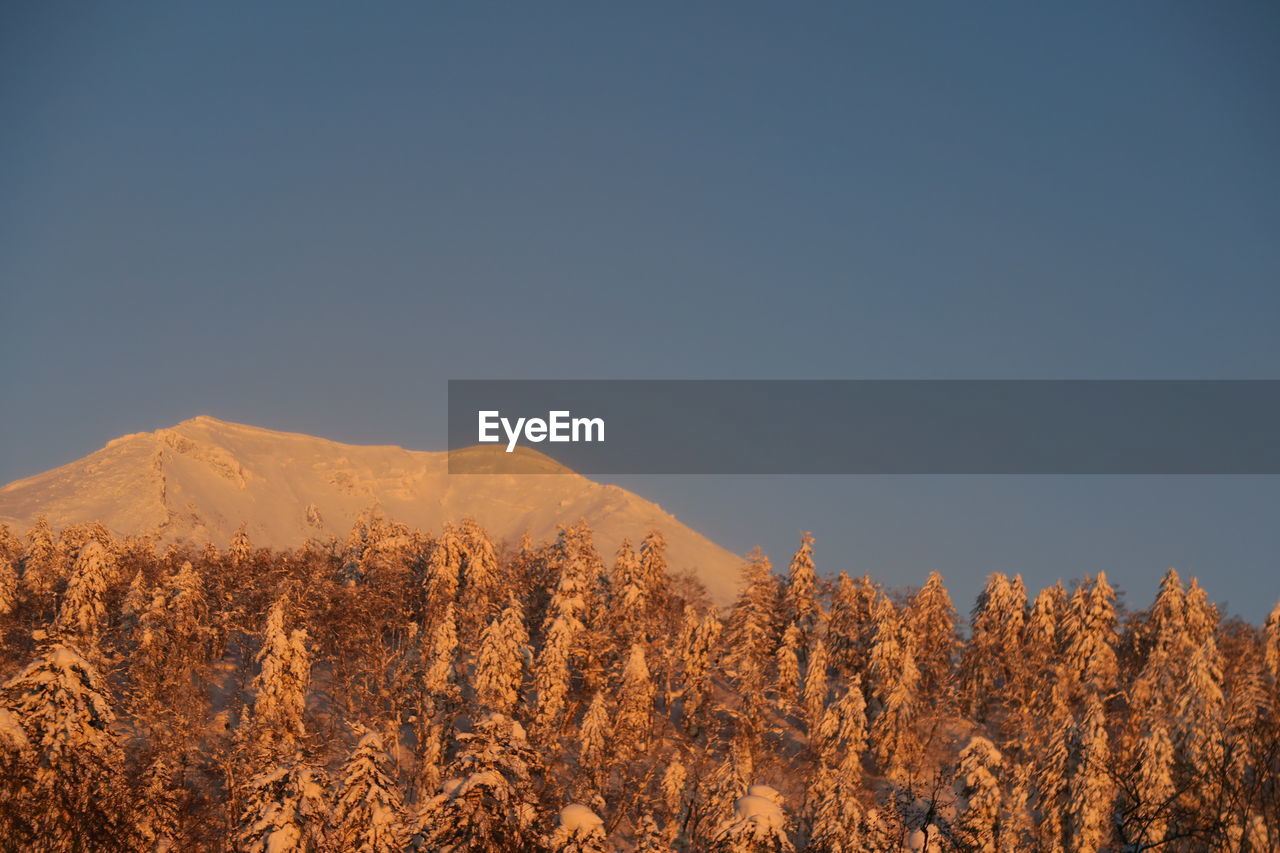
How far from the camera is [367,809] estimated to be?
30.0 m

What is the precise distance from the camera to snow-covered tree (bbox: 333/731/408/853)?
97.2 feet

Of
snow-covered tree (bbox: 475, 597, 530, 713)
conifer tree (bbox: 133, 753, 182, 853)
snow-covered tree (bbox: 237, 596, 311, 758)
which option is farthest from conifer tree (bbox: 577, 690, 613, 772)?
conifer tree (bbox: 133, 753, 182, 853)

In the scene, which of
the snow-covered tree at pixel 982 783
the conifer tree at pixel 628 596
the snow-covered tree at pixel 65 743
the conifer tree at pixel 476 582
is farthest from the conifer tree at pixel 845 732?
the snow-covered tree at pixel 65 743

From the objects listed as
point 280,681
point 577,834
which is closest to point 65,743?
point 577,834

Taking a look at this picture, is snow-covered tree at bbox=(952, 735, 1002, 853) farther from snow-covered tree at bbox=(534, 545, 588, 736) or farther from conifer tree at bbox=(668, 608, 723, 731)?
snow-covered tree at bbox=(534, 545, 588, 736)

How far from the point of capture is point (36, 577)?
81.4 meters

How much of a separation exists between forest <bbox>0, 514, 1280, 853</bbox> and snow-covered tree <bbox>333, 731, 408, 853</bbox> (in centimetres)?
6

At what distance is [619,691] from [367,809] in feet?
112

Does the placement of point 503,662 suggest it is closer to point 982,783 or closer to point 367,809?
point 982,783

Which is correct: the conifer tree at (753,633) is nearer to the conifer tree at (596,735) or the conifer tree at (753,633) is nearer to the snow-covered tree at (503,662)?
the conifer tree at (596,735)

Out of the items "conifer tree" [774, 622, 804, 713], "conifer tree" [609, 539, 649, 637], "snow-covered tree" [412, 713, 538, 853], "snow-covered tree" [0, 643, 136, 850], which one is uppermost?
"conifer tree" [609, 539, 649, 637]

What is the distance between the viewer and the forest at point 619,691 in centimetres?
3753

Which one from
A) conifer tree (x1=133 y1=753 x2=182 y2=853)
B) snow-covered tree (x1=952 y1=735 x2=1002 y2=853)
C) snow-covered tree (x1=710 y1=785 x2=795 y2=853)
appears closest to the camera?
snow-covered tree (x1=710 y1=785 x2=795 y2=853)

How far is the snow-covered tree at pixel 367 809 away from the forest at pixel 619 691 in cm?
6
